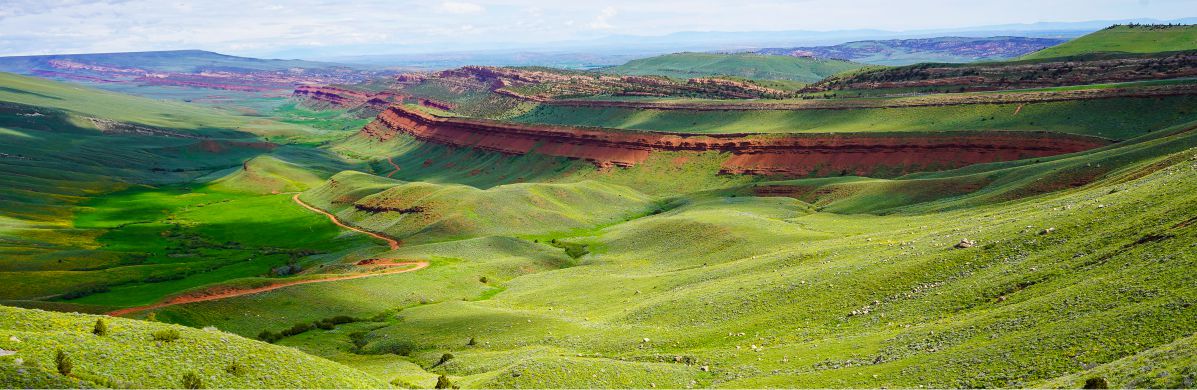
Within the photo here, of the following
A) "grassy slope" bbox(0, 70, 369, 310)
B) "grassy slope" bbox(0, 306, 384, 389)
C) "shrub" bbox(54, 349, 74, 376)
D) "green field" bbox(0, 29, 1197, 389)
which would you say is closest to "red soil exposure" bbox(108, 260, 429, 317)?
"green field" bbox(0, 29, 1197, 389)

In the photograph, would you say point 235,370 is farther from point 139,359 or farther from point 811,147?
point 811,147

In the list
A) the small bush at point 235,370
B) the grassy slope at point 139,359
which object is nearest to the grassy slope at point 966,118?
the grassy slope at point 139,359

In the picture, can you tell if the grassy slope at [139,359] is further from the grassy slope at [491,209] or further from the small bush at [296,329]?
the grassy slope at [491,209]

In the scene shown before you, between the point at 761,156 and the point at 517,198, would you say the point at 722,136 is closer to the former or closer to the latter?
the point at 761,156

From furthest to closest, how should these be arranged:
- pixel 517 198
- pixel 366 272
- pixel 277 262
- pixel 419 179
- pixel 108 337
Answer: pixel 419 179
pixel 517 198
pixel 277 262
pixel 366 272
pixel 108 337

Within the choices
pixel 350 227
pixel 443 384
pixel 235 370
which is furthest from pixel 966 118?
pixel 235 370

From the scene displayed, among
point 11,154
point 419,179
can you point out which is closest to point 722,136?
point 419,179
